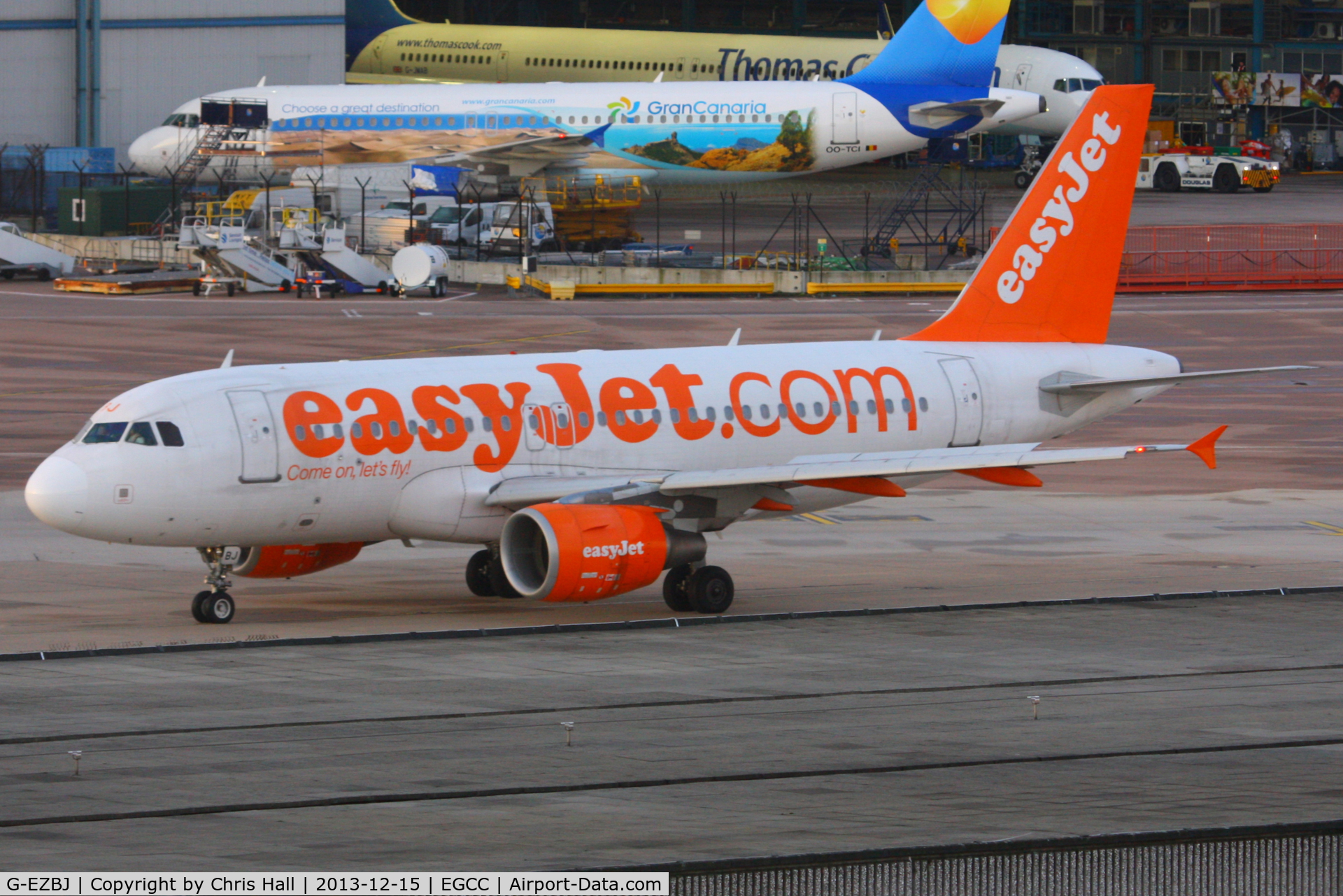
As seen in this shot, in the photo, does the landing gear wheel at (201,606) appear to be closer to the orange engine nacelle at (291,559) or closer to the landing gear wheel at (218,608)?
the landing gear wheel at (218,608)

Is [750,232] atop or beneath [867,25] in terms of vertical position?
beneath

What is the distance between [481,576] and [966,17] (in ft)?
233

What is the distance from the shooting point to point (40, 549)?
119 feet

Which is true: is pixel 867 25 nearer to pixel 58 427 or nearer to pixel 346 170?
pixel 346 170

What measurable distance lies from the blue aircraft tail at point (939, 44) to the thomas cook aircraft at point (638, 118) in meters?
0.07

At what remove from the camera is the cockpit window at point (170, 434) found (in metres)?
27.5

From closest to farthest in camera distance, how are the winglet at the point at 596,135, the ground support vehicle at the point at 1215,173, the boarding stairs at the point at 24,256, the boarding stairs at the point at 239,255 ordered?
the boarding stairs at the point at 239,255 → the boarding stairs at the point at 24,256 → the winglet at the point at 596,135 → the ground support vehicle at the point at 1215,173

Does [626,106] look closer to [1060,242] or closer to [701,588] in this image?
[1060,242]

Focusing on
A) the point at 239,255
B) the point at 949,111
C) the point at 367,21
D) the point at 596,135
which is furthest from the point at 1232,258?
the point at 367,21

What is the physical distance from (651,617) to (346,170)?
69255 mm

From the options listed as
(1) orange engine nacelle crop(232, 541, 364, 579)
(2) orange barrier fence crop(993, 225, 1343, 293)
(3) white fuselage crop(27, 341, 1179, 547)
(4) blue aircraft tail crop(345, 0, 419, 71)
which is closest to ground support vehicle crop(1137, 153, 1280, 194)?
(2) orange barrier fence crop(993, 225, 1343, 293)

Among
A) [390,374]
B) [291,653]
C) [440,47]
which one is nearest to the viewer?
[291,653]

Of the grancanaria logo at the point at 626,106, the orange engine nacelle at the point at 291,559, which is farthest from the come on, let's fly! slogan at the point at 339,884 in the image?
the grancanaria logo at the point at 626,106

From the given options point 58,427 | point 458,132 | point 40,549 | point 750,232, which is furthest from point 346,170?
point 40,549
